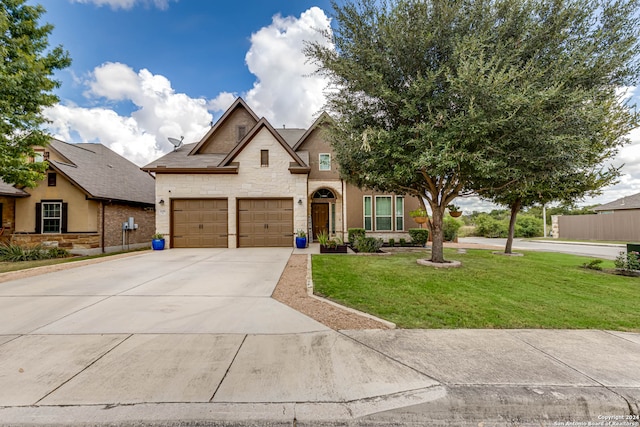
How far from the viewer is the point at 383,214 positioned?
14836mm

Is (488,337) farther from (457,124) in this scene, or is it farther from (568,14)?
(568,14)

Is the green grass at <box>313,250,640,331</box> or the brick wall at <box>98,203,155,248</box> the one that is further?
the brick wall at <box>98,203,155,248</box>

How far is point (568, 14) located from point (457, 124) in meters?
3.74

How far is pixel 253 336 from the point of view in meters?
3.51

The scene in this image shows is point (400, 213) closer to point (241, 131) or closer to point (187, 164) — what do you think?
point (241, 131)

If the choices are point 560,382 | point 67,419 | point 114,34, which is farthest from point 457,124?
point 114,34

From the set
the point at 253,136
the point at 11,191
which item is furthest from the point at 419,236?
the point at 11,191

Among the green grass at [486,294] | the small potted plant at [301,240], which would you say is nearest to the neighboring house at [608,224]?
the green grass at [486,294]

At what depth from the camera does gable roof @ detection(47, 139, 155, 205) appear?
13.4 metres

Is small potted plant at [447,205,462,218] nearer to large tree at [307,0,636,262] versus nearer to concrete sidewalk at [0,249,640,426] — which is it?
large tree at [307,0,636,262]

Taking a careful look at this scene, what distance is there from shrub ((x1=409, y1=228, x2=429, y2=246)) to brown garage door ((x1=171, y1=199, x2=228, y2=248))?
963 centimetres

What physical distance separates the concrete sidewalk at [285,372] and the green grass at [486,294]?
48cm

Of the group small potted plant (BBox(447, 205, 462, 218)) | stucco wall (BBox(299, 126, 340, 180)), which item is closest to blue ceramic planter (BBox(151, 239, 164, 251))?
stucco wall (BBox(299, 126, 340, 180))

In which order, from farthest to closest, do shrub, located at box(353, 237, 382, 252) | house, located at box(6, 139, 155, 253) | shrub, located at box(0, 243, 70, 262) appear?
1. house, located at box(6, 139, 155, 253)
2. shrub, located at box(0, 243, 70, 262)
3. shrub, located at box(353, 237, 382, 252)
